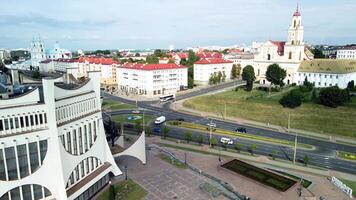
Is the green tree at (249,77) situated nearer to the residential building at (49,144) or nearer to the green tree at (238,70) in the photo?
the green tree at (238,70)

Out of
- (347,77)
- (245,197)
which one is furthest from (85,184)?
(347,77)

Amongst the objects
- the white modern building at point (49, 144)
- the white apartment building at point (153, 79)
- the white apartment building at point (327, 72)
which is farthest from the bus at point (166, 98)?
the white modern building at point (49, 144)

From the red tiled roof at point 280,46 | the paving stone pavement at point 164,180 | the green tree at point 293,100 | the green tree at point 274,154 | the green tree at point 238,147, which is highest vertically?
the red tiled roof at point 280,46

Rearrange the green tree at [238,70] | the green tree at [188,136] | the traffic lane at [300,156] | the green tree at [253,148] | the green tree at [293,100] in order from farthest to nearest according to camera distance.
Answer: the green tree at [238,70]
the green tree at [293,100]
the green tree at [188,136]
the green tree at [253,148]
the traffic lane at [300,156]

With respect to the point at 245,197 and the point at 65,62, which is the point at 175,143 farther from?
the point at 65,62

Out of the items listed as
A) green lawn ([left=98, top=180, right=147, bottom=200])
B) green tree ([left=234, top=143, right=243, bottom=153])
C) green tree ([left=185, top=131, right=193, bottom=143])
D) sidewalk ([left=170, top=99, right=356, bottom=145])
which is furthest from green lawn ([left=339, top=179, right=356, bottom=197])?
green lawn ([left=98, top=180, right=147, bottom=200])
